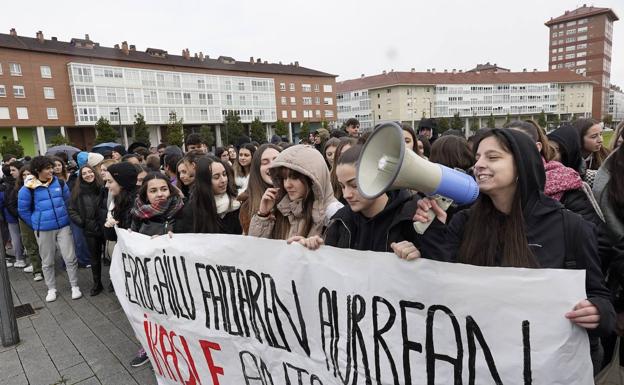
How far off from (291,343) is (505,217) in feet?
4.30

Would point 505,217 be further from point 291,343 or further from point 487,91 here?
point 487,91

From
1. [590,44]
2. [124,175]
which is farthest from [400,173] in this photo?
[590,44]

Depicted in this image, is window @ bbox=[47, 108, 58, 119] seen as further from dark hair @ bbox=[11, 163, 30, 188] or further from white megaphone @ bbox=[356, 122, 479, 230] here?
white megaphone @ bbox=[356, 122, 479, 230]

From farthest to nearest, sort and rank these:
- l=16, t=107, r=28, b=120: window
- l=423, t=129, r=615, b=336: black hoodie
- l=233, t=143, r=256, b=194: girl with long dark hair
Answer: l=16, t=107, r=28, b=120: window < l=233, t=143, r=256, b=194: girl with long dark hair < l=423, t=129, r=615, b=336: black hoodie

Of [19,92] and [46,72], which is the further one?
[46,72]

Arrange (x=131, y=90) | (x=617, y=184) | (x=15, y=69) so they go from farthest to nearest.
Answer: (x=131, y=90) < (x=15, y=69) < (x=617, y=184)

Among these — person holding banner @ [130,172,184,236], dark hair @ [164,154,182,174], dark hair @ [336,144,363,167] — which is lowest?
person holding banner @ [130,172,184,236]

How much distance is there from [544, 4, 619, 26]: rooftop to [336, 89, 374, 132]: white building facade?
2447 inches

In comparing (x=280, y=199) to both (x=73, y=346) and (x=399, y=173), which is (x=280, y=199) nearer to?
(x=399, y=173)

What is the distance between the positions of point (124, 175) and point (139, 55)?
5957cm

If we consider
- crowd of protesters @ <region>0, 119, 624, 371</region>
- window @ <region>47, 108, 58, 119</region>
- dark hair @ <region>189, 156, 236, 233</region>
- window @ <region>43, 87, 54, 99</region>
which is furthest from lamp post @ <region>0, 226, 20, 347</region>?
window @ <region>43, 87, 54, 99</region>

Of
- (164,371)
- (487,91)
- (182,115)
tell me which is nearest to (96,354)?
(164,371)

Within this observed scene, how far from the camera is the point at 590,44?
322 ft

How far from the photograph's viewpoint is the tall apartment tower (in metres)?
95.8
